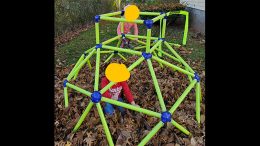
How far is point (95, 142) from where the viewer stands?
2604 mm

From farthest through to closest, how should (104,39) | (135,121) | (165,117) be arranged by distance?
(104,39) → (135,121) → (165,117)

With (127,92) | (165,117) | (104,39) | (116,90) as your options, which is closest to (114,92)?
(116,90)

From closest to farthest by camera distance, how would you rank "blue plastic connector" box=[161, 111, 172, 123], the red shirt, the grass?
"blue plastic connector" box=[161, 111, 172, 123] < the red shirt < the grass

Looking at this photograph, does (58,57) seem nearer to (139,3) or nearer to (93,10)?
(93,10)

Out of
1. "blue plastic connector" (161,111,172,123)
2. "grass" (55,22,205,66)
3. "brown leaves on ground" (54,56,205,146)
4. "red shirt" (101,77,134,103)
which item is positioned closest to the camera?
"blue plastic connector" (161,111,172,123)

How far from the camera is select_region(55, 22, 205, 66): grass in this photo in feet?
17.6

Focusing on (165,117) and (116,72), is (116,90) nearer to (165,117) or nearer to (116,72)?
(116,72)

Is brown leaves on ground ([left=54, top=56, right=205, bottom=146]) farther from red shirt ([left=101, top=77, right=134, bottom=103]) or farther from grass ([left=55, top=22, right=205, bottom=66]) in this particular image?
grass ([left=55, top=22, right=205, bottom=66])

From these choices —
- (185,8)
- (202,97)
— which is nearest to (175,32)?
(185,8)

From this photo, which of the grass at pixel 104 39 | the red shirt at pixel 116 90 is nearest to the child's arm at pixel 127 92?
the red shirt at pixel 116 90

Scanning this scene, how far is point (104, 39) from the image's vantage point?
258 inches

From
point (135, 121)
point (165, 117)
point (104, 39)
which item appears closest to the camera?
point (165, 117)

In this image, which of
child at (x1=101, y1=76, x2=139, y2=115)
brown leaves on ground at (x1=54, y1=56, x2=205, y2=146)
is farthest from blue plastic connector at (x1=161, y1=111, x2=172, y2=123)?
child at (x1=101, y1=76, x2=139, y2=115)

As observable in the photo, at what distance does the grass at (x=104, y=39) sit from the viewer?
211 inches
